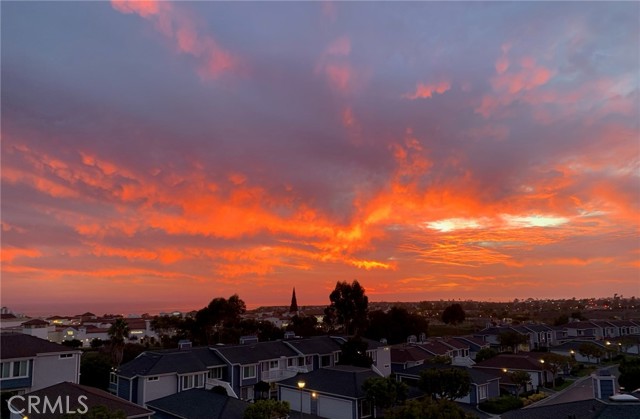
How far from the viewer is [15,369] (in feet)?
119

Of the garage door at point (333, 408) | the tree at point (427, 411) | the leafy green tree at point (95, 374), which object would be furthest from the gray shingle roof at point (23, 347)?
the tree at point (427, 411)

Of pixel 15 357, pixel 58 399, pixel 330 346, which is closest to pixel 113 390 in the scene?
pixel 15 357

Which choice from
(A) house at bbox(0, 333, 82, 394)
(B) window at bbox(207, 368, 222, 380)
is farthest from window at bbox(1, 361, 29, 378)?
(B) window at bbox(207, 368, 222, 380)

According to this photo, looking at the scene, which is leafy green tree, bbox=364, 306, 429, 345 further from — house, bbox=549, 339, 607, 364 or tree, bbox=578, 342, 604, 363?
tree, bbox=578, 342, 604, 363

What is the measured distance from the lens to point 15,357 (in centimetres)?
3631

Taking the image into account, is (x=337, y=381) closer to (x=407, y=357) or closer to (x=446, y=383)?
(x=446, y=383)

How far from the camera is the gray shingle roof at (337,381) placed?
3720cm

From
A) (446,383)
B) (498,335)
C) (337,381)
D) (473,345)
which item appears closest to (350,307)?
(473,345)

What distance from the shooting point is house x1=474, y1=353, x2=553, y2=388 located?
53.6 metres

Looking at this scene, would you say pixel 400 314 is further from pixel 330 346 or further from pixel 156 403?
pixel 156 403

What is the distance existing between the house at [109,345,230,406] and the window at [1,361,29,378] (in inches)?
302

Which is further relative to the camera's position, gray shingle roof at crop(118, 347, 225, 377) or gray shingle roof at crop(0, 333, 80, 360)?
gray shingle roof at crop(118, 347, 225, 377)

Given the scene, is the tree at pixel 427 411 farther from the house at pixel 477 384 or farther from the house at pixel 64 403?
the house at pixel 477 384

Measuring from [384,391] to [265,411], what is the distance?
9.70 metres
